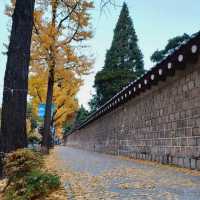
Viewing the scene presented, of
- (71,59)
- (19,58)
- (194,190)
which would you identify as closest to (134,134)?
(71,59)

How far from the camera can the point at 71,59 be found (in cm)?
1617

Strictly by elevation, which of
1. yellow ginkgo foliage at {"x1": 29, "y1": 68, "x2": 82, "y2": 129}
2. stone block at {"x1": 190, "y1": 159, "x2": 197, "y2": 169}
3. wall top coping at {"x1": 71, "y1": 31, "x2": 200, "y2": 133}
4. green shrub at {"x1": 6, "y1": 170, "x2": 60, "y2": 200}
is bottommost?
green shrub at {"x1": 6, "y1": 170, "x2": 60, "y2": 200}

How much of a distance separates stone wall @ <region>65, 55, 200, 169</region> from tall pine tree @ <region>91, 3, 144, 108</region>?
18861 mm

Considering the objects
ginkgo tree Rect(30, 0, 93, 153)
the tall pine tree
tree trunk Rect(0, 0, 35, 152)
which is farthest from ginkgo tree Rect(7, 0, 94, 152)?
the tall pine tree

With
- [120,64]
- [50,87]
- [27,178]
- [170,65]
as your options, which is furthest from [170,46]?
[27,178]

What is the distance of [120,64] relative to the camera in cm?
3925

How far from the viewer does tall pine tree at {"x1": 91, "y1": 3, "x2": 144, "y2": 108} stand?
36844 mm

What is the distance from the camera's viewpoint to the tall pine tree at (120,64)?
1451 inches

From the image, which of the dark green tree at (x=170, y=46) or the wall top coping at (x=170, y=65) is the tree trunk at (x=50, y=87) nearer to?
the wall top coping at (x=170, y=65)

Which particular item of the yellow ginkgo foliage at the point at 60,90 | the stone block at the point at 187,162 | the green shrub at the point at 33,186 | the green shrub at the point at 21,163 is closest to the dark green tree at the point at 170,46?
the yellow ginkgo foliage at the point at 60,90

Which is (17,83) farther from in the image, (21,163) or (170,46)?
(170,46)

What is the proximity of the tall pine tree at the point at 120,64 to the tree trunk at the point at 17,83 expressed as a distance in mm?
28234

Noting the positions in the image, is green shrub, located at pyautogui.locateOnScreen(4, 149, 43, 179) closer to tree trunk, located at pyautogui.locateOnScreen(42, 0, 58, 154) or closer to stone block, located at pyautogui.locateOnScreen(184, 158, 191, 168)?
stone block, located at pyautogui.locateOnScreen(184, 158, 191, 168)

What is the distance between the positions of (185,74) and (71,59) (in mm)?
7122
